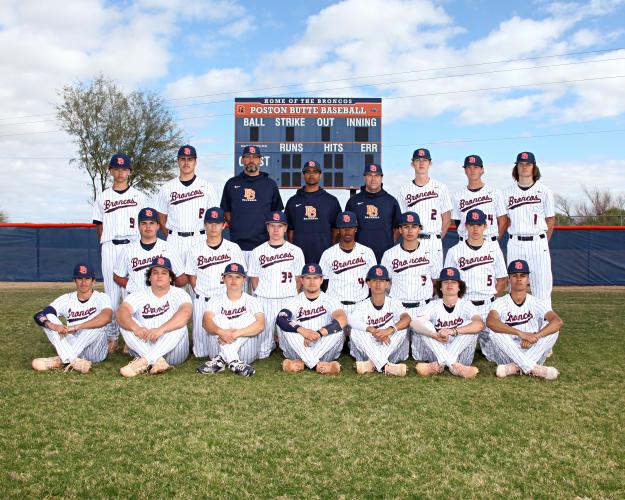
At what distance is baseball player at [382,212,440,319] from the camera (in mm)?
4738

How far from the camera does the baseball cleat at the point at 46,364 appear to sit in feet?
13.7

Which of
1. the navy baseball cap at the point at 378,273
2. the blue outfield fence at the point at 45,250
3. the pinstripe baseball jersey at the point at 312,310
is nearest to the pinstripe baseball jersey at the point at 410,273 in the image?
the navy baseball cap at the point at 378,273

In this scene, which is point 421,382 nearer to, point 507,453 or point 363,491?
point 507,453

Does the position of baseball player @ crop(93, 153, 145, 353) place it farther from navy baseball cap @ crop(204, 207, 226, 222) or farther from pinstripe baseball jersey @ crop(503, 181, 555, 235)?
pinstripe baseball jersey @ crop(503, 181, 555, 235)

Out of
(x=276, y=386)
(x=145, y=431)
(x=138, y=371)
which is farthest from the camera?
(x=138, y=371)

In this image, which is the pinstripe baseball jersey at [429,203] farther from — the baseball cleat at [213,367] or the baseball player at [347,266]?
the baseball cleat at [213,367]

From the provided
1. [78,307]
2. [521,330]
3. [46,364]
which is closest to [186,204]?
[78,307]

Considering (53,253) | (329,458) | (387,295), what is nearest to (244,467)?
(329,458)

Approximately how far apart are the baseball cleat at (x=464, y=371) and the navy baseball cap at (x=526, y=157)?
6.45 feet

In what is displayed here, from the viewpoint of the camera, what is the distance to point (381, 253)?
205 inches

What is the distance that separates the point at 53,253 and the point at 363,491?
504 inches

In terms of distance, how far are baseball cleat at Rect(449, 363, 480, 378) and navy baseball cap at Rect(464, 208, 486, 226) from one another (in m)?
1.20

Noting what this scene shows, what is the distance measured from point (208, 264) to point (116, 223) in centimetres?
95

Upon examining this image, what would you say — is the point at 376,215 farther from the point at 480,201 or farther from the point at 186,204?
the point at 186,204
